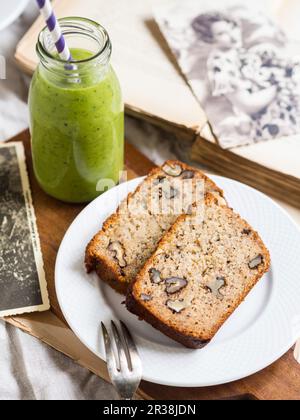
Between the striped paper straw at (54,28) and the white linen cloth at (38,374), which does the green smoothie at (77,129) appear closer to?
the striped paper straw at (54,28)

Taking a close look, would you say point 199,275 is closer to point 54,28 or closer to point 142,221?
point 142,221

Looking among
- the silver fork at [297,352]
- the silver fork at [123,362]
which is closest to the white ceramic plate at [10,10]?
the silver fork at [123,362]

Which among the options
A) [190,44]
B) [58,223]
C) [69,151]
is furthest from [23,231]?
[190,44]

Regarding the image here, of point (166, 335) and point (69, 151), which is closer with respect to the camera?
point (166, 335)

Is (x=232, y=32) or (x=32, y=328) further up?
(x=232, y=32)

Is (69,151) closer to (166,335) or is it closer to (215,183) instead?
(215,183)

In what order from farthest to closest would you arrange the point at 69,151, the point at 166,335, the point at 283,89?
1. the point at 283,89
2. the point at 69,151
3. the point at 166,335
